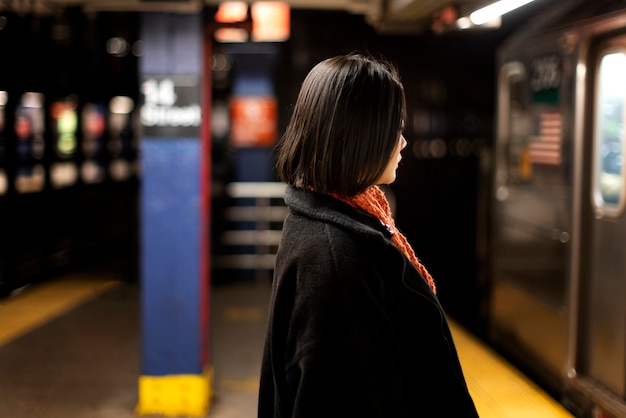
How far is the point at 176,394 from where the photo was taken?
4410 mm

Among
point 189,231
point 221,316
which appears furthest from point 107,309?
point 189,231

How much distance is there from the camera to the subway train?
4.04 m

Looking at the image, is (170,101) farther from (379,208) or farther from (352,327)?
(352,327)

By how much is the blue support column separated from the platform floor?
0.30 m

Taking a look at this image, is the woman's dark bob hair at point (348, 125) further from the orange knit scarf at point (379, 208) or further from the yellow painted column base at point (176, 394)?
the yellow painted column base at point (176, 394)

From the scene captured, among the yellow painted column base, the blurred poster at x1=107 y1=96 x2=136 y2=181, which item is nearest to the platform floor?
the yellow painted column base

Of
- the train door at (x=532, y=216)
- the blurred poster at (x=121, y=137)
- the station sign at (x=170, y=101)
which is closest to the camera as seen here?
the station sign at (x=170, y=101)

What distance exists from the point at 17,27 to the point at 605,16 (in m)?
6.71

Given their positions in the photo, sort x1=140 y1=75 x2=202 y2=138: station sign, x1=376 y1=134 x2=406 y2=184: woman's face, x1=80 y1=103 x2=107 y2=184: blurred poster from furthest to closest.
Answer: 1. x1=80 y1=103 x2=107 y2=184: blurred poster
2. x1=140 y1=75 x2=202 y2=138: station sign
3. x1=376 y1=134 x2=406 y2=184: woman's face

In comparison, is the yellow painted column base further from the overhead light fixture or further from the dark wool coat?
the dark wool coat

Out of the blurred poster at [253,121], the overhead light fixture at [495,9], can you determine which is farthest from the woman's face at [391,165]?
the blurred poster at [253,121]

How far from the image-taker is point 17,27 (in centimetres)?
834

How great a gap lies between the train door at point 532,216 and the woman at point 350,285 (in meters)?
3.25

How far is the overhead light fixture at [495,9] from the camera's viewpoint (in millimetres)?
3713
